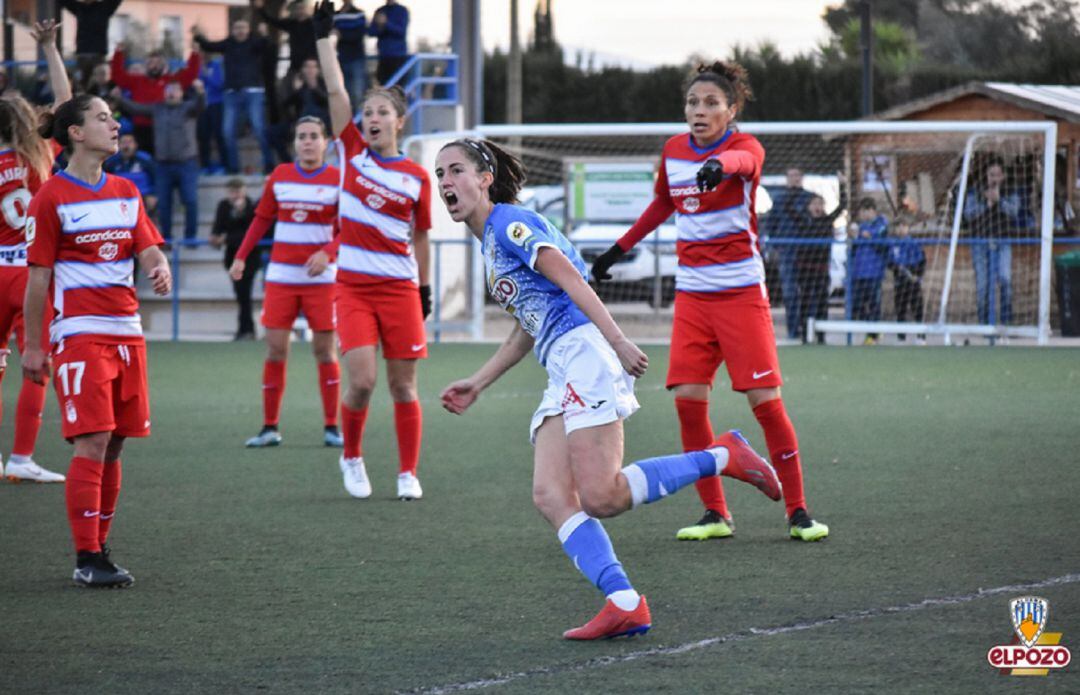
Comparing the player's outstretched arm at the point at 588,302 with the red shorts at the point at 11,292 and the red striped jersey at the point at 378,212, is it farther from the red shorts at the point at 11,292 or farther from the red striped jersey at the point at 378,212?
the red shorts at the point at 11,292

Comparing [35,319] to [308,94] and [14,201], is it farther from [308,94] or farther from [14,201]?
[308,94]

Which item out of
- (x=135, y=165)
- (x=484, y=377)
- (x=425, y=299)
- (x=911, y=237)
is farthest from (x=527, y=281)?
(x=135, y=165)

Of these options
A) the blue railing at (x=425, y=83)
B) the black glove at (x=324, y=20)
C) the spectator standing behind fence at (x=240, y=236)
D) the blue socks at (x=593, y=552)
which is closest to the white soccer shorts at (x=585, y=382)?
the blue socks at (x=593, y=552)

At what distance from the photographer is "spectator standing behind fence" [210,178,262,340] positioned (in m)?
19.2

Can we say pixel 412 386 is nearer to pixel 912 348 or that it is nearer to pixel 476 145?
pixel 476 145

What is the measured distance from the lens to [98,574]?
6027 millimetres

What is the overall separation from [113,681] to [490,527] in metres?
2.76

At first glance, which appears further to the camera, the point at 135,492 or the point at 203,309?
the point at 203,309

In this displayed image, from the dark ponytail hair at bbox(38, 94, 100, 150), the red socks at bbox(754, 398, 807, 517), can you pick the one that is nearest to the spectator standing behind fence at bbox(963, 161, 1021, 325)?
the red socks at bbox(754, 398, 807, 517)

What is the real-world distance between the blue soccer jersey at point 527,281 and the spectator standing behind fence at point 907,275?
541 inches

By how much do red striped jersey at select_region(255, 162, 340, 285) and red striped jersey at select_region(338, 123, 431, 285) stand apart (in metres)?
2.06

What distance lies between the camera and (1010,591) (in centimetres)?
558

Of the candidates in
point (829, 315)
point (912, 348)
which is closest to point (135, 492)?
point (912, 348)

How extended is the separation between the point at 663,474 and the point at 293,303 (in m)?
5.66
